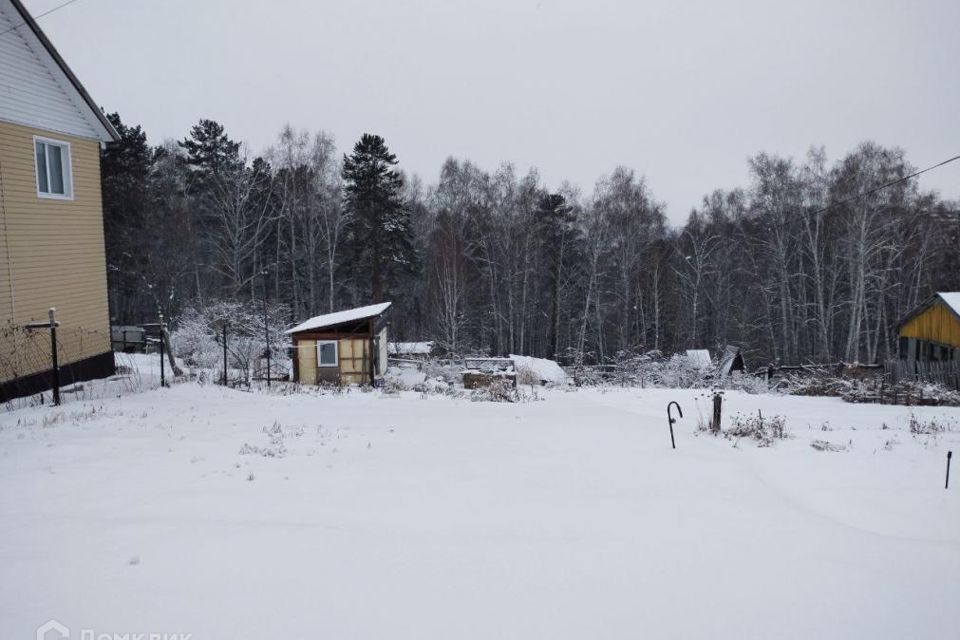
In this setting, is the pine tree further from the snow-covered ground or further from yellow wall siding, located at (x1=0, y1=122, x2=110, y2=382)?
the snow-covered ground

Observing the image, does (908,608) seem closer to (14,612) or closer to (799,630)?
(799,630)

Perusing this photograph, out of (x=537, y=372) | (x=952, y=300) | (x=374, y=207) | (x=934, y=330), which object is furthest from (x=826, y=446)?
(x=374, y=207)

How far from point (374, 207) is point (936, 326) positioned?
25285 mm

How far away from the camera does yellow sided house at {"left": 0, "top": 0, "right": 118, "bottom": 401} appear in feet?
35.3

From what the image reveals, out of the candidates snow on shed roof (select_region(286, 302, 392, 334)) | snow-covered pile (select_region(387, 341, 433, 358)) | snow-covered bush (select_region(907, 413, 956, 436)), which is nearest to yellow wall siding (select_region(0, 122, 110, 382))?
snow on shed roof (select_region(286, 302, 392, 334))

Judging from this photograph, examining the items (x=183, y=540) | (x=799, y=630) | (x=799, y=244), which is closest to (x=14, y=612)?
(x=183, y=540)

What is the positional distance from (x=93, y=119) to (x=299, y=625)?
47.7ft

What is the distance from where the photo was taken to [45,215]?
11570 millimetres

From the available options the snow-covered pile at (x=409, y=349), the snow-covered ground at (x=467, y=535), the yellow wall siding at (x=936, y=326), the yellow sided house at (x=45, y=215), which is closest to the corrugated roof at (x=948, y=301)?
the yellow wall siding at (x=936, y=326)

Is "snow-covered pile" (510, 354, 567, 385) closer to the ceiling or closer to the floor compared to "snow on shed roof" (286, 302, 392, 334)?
closer to the floor

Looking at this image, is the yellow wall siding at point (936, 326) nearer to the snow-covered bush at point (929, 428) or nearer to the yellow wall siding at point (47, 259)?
the snow-covered bush at point (929, 428)

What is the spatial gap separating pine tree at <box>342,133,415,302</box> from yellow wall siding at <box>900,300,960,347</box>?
23.7m

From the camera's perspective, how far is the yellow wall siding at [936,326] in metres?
17.7

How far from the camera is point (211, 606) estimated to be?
2.99m
